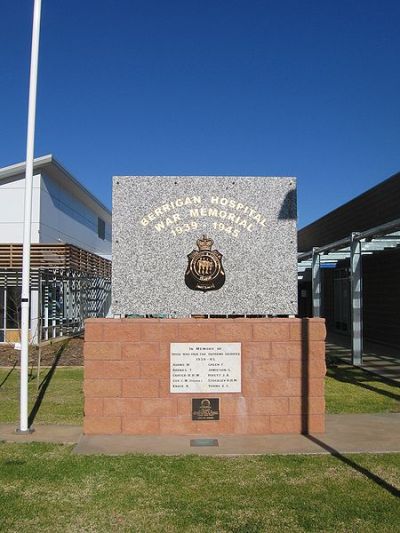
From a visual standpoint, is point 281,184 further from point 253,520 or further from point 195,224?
point 253,520

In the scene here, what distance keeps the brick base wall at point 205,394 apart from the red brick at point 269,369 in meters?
0.01

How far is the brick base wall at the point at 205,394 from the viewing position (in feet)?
→ 21.9

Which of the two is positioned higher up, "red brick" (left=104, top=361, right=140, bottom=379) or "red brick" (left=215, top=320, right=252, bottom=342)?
"red brick" (left=215, top=320, right=252, bottom=342)

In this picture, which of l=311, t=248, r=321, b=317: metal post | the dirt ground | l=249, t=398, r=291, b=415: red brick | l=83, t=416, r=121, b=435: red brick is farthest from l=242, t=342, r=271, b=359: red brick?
l=311, t=248, r=321, b=317: metal post

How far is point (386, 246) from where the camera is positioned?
55.0 feet

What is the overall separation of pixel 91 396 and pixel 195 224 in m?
2.36

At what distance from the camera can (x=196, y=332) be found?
678cm

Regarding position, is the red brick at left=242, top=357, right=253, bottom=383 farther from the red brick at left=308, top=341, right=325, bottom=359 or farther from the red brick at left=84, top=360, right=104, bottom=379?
the red brick at left=84, top=360, right=104, bottom=379

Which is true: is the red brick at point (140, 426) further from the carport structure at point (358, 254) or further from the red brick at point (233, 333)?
the carport structure at point (358, 254)

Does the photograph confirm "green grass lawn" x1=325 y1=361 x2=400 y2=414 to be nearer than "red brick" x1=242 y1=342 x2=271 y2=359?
No

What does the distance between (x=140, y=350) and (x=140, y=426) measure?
0.87m

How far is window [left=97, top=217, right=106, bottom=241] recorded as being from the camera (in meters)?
37.0

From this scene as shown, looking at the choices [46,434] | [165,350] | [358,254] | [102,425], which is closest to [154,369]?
[165,350]

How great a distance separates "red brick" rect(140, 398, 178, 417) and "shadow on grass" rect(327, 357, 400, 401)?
14.5 ft
